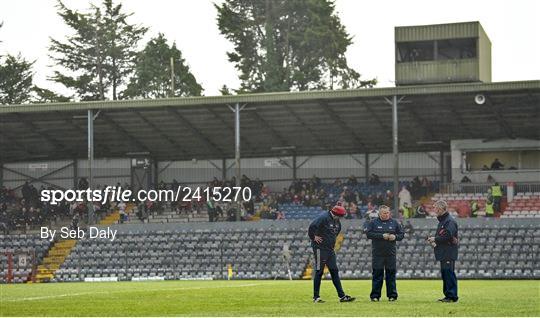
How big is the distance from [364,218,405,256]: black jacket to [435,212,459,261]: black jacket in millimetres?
820

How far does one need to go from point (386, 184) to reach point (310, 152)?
448 cm

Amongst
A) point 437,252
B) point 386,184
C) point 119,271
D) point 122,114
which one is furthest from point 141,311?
point 386,184

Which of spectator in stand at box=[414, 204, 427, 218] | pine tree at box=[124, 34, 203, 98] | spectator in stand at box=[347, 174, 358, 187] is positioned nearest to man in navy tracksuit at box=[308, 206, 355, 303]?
spectator in stand at box=[414, 204, 427, 218]

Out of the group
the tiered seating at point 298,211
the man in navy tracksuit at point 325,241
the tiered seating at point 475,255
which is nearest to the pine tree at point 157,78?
the tiered seating at point 298,211

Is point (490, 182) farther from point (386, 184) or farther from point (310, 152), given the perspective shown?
point (310, 152)

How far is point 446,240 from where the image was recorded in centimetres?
1933

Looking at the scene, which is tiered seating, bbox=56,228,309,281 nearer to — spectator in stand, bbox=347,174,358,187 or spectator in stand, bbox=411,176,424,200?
spectator in stand, bbox=411,176,424,200

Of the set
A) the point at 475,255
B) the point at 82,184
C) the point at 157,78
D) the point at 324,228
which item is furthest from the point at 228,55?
the point at 324,228

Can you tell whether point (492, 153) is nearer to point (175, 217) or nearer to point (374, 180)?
point (374, 180)

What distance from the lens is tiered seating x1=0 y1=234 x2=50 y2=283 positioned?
148ft

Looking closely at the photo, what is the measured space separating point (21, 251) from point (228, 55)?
35349 mm

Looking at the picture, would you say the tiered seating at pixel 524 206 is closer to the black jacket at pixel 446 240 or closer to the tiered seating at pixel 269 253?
the tiered seating at pixel 269 253

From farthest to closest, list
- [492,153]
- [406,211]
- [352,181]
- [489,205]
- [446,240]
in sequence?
[352,181] < [492,153] < [406,211] < [489,205] < [446,240]

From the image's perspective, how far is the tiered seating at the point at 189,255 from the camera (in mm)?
43816
